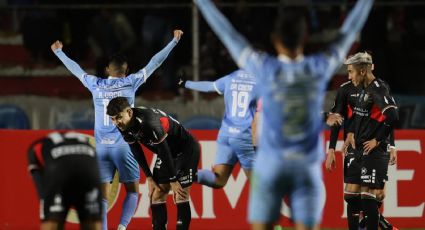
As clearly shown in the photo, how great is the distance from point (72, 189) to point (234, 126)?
3.95m

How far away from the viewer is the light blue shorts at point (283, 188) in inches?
248

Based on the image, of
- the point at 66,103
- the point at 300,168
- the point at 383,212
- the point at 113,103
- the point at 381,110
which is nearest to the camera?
the point at 300,168

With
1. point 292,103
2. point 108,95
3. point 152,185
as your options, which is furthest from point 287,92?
point 108,95

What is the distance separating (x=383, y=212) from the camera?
12383 mm

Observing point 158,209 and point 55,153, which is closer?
point 55,153

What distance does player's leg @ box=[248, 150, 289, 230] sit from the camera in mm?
6297

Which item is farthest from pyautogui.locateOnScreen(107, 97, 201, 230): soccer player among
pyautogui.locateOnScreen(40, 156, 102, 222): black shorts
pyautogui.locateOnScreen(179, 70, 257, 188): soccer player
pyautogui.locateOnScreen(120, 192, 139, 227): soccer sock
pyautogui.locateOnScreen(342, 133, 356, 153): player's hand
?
pyautogui.locateOnScreen(40, 156, 102, 222): black shorts

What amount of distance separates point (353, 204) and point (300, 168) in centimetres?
460

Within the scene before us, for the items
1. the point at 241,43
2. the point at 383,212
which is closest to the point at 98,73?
the point at 383,212

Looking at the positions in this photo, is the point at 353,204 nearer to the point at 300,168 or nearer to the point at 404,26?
the point at 300,168

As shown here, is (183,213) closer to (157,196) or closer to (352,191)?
(157,196)

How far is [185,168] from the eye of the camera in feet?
33.7

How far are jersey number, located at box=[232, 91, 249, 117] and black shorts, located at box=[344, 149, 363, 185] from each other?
1.34m

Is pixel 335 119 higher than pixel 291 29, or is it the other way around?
pixel 291 29
